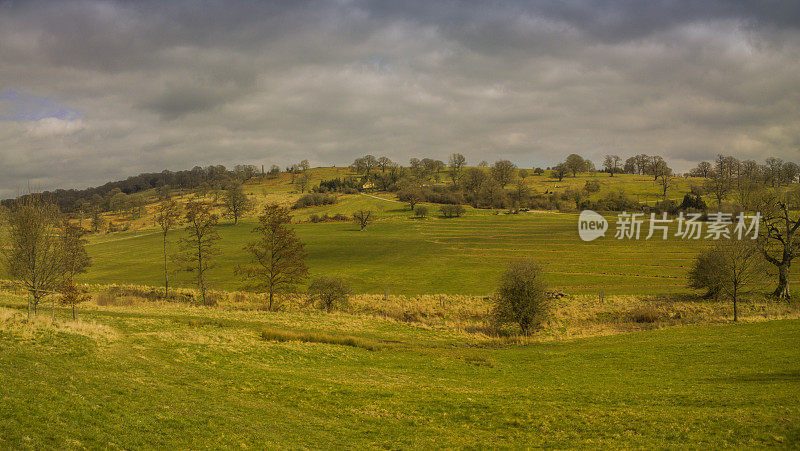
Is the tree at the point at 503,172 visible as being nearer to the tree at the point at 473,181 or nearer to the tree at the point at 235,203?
the tree at the point at 473,181

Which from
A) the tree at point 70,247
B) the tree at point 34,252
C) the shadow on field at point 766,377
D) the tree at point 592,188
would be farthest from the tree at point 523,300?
the tree at point 592,188

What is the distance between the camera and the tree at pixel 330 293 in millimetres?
51094

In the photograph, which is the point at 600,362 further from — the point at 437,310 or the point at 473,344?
the point at 437,310

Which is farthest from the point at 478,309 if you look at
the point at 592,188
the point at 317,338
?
the point at 592,188

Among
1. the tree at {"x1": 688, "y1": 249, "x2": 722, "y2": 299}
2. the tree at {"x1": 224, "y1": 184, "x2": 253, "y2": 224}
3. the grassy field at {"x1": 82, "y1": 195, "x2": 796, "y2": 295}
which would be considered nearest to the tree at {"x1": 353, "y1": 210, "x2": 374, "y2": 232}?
the grassy field at {"x1": 82, "y1": 195, "x2": 796, "y2": 295}

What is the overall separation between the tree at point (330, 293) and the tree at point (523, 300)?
19.5m

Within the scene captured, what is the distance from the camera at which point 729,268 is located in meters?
44.5

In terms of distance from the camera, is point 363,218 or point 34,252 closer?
point 34,252

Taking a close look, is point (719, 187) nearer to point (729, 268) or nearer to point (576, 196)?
point (576, 196)

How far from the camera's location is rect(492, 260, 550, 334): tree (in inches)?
1640

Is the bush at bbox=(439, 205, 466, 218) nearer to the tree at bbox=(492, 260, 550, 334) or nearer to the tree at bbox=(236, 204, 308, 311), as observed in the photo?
the tree at bbox=(236, 204, 308, 311)

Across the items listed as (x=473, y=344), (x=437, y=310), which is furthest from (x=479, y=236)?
(x=473, y=344)

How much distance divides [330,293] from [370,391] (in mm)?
32481

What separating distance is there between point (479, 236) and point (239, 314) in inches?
3099
